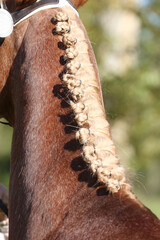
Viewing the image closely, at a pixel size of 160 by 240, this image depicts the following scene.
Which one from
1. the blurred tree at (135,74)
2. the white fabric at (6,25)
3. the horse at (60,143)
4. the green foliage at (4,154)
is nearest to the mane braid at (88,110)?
the horse at (60,143)

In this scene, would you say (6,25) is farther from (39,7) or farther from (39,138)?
(39,138)

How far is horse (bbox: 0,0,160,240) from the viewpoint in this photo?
1.85 m

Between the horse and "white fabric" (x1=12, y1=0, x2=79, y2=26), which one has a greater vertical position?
"white fabric" (x1=12, y1=0, x2=79, y2=26)

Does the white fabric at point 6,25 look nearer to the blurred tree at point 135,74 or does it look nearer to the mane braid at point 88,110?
the mane braid at point 88,110

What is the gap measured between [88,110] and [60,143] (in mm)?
195

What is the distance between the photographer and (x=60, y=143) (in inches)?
82.1

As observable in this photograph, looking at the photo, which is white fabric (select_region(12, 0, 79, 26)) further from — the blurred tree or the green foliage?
the green foliage

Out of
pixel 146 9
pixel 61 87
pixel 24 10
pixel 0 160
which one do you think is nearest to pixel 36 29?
pixel 24 10

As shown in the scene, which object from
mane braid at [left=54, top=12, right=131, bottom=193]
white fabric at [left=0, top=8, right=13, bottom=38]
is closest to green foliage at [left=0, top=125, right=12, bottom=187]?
white fabric at [left=0, top=8, right=13, bottom=38]

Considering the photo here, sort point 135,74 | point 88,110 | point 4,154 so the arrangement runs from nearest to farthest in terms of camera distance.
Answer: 1. point 88,110
2. point 135,74
3. point 4,154

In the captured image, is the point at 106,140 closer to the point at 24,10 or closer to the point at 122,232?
the point at 122,232

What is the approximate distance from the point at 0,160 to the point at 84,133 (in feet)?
60.8

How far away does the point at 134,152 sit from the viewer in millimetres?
16500

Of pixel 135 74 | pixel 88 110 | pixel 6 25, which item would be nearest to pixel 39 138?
pixel 88 110
